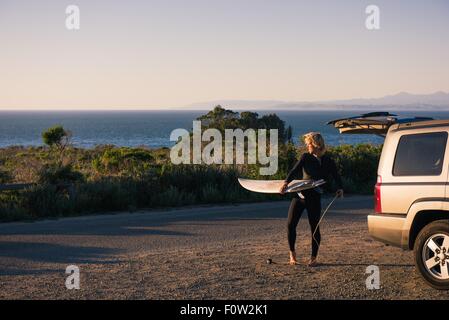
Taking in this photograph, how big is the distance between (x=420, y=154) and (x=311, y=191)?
1.72 m

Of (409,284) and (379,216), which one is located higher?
(379,216)

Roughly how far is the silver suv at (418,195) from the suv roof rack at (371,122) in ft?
0.85

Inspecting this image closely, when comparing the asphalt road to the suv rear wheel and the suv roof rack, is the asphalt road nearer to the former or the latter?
the suv rear wheel

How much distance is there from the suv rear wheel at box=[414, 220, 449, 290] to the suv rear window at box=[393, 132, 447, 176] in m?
0.67

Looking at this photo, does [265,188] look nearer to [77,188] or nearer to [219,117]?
[77,188]

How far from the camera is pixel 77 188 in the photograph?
1537cm

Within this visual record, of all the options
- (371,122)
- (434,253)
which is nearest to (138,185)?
(371,122)

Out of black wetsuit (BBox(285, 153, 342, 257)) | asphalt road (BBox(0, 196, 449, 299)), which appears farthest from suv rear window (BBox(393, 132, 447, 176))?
asphalt road (BBox(0, 196, 449, 299))

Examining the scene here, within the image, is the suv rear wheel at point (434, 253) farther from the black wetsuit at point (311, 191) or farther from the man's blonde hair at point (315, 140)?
the man's blonde hair at point (315, 140)

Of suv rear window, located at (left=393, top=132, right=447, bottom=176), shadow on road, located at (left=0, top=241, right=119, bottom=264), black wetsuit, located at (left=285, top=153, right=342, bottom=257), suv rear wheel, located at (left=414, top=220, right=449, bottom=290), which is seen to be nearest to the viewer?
suv rear wheel, located at (left=414, top=220, right=449, bottom=290)

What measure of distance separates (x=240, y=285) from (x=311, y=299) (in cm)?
101

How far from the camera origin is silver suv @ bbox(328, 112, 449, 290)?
748 centimetres
